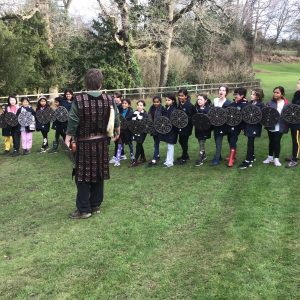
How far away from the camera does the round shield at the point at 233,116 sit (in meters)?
8.86

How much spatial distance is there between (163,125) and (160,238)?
4208 mm

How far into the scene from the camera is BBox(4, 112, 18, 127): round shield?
1138 cm

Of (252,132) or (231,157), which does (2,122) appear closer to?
(231,157)

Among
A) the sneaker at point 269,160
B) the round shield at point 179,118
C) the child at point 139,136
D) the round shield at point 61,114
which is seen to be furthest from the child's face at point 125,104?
the sneaker at point 269,160

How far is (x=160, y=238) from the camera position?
5496 millimetres

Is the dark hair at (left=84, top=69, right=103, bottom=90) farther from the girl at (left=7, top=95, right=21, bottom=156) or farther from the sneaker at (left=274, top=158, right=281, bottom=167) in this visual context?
the girl at (left=7, top=95, right=21, bottom=156)

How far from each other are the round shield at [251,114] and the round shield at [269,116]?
9cm

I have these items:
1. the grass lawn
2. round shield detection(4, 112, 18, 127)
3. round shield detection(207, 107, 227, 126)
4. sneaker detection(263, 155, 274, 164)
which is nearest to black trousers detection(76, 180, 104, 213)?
the grass lawn

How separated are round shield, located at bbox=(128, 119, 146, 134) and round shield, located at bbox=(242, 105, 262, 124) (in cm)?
225

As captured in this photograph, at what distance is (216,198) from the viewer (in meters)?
7.10

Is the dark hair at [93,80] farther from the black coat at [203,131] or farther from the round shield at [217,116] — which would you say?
the black coat at [203,131]

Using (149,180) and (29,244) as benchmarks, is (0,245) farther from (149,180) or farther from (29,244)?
(149,180)

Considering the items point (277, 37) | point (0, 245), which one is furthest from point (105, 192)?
point (277, 37)

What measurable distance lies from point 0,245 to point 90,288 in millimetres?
1837
